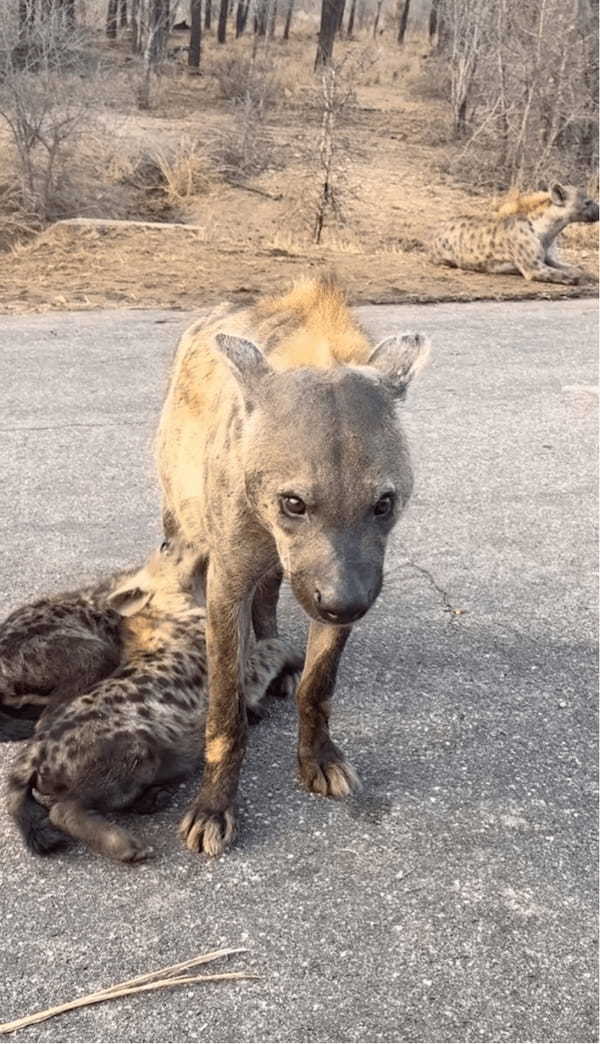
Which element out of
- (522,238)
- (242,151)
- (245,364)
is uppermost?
(245,364)

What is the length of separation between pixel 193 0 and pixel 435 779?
994 inches

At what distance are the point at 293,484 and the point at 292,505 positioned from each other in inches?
1.8

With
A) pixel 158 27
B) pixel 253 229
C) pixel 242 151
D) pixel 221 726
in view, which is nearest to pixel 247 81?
pixel 158 27

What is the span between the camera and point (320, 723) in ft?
9.90

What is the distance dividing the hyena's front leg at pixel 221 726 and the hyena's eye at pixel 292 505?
16.8 inches

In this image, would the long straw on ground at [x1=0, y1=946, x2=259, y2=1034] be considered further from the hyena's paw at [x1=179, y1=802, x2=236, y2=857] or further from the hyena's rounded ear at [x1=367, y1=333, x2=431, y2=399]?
the hyena's rounded ear at [x1=367, y1=333, x2=431, y2=399]

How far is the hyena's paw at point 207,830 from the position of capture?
9.07 feet

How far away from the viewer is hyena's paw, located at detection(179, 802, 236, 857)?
2764 millimetres

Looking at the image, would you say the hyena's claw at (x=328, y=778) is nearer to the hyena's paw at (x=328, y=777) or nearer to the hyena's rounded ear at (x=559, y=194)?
the hyena's paw at (x=328, y=777)

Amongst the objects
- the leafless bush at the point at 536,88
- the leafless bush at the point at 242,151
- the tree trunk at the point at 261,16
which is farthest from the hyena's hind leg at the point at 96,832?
the tree trunk at the point at 261,16

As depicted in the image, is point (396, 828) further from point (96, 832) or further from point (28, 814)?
point (28, 814)

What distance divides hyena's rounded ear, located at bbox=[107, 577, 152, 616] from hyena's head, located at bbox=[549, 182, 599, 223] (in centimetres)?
842

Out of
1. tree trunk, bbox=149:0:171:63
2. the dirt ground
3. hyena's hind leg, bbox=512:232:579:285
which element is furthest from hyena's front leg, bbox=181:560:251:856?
tree trunk, bbox=149:0:171:63

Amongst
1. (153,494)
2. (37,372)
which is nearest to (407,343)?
(153,494)
